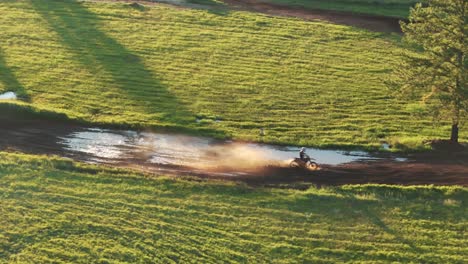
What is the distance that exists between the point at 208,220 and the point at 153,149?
7018 millimetres

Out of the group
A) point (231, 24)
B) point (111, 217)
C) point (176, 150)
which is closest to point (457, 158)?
point (176, 150)

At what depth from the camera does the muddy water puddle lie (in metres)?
27.8

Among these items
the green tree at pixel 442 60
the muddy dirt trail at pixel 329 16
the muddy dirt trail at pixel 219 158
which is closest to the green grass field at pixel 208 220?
the muddy dirt trail at pixel 219 158

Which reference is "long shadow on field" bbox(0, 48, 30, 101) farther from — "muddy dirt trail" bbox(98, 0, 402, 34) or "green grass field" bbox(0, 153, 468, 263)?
"muddy dirt trail" bbox(98, 0, 402, 34)

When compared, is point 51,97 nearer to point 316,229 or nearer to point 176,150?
point 176,150

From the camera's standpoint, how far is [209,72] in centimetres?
3681

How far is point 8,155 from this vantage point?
89.4ft

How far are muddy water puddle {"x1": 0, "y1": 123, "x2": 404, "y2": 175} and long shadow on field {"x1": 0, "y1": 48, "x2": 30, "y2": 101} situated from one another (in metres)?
3.54

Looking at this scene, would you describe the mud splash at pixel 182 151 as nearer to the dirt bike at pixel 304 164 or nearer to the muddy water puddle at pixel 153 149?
the muddy water puddle at pixel 153 149

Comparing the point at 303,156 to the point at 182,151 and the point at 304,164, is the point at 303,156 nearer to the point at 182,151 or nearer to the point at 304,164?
the point at 304,164

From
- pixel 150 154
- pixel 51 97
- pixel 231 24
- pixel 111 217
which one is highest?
pixel 231 24

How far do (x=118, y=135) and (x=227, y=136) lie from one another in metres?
6.14

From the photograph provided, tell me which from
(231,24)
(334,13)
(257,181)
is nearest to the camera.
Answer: (257,181)

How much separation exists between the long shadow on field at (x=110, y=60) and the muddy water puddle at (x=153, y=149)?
214 cm
